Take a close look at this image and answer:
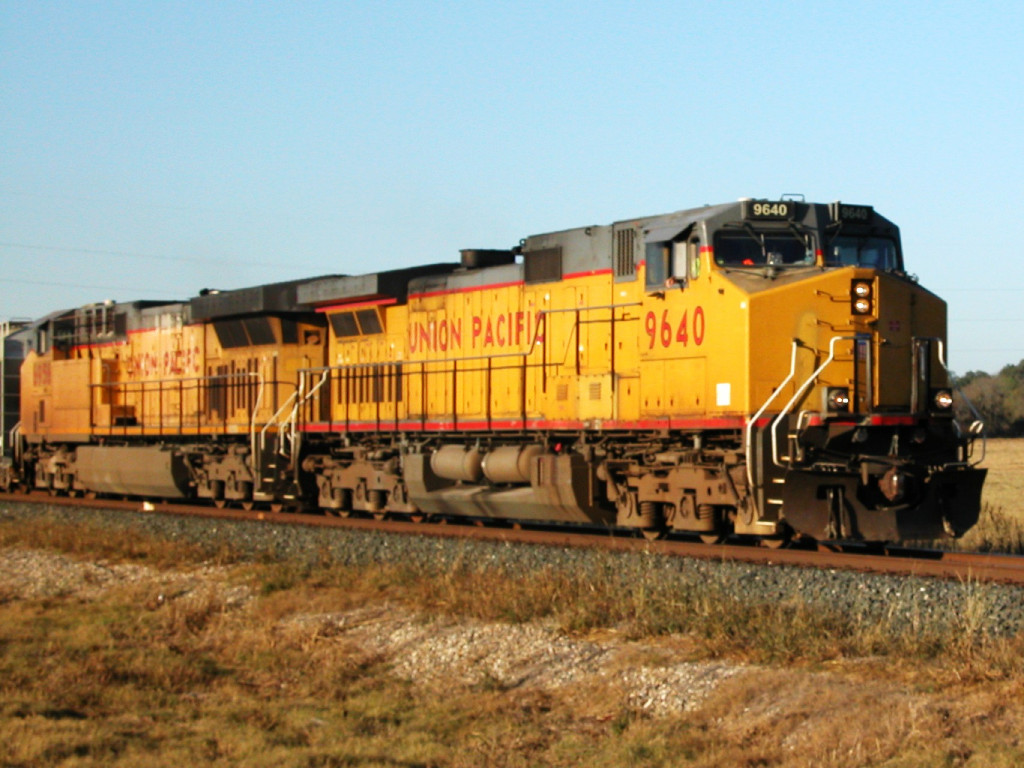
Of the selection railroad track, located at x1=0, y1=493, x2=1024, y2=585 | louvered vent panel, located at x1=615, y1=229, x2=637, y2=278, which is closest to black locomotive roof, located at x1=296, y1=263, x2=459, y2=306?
railroad track, located at x1=0, y1=493, x2=1024, y2=585

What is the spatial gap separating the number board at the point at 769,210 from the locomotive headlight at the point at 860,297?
2.97ft

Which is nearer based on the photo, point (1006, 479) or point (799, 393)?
point (799, 393)

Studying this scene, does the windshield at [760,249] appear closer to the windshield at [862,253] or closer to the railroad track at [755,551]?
the windshield at [862,253]

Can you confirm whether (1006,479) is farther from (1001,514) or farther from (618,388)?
(618,388)

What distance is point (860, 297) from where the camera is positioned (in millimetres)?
11555

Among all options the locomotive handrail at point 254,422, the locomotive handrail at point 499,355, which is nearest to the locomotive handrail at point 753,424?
the locomotive handrail at point 499,355

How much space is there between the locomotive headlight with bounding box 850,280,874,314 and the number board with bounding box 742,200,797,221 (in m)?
0.90

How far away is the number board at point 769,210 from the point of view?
11.8 meters

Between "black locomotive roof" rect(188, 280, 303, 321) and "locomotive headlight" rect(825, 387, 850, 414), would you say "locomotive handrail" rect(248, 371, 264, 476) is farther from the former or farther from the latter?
"locomotive headlight" rect(825, 387, 850, 414)

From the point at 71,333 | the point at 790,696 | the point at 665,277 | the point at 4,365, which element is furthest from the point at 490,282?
the point at 4,365

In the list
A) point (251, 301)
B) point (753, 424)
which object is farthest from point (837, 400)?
point (251, 301)

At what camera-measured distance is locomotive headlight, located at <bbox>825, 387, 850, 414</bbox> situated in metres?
11.2

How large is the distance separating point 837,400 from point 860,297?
106cm

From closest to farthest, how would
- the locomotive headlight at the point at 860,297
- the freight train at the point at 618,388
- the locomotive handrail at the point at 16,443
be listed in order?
1. the freight train at the point at 618,388
2. the locomotive headlight at the point at 860,297
3. the locomotive handrail at the point at 16,443
